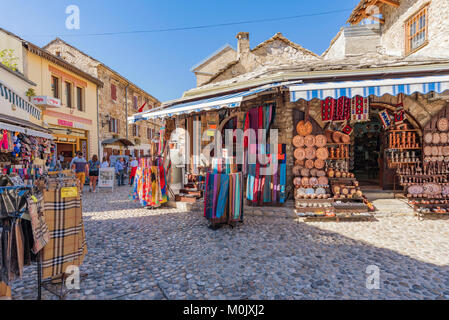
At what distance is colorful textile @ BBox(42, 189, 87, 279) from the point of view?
2.47m

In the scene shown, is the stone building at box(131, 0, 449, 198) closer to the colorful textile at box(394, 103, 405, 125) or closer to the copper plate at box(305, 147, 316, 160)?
the colorful textile at box(394, 103, 405, 125)

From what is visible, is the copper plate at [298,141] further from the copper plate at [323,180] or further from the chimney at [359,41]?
the chimney at [359,41]

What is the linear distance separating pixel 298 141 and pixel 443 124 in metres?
3.58

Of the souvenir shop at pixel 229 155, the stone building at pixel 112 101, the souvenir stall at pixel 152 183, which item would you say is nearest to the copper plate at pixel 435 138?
the souvenir shop at pixel 229 155

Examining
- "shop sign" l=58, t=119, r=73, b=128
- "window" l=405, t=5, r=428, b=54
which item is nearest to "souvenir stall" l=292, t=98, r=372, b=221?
"window" l=405, t=5, r=428, b=54

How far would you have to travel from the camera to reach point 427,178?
19.4 ft

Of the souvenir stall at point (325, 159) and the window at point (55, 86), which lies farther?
the window at point (55, 86)

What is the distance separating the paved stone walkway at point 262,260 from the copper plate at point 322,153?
1.65 metres

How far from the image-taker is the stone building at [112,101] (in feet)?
54.3

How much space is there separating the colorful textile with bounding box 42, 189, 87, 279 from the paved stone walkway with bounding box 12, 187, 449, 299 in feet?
1.27
